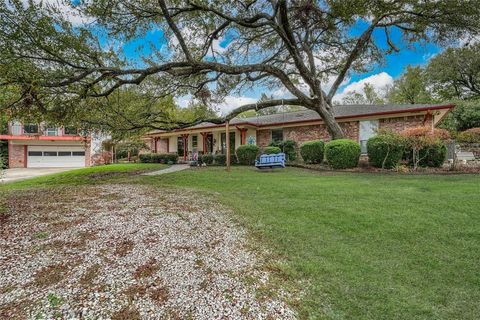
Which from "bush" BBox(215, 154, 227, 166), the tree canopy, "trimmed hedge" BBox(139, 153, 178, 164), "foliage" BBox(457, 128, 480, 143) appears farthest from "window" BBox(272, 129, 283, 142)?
"foliage" BBox(457, 128, 480, 143)

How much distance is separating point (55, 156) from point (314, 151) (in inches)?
1107

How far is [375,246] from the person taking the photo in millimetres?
3709

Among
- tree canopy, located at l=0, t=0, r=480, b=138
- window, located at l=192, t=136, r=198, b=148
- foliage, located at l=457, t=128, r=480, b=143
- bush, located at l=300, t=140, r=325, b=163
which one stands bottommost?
bush, located at l=300, t=140, r=325, b=163

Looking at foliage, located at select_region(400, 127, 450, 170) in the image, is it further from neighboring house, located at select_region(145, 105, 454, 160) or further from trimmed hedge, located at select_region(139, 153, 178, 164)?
trimmed hedge, located at select_region(139, 153, 178, 164)

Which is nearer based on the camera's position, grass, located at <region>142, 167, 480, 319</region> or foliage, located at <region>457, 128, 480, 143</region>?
grass, located at <region>142, 167, 480, 319</region>

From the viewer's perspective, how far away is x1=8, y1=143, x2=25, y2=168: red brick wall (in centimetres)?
2688

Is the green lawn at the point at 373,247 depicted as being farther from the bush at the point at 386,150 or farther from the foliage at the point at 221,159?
the foliage at the point at 221,159

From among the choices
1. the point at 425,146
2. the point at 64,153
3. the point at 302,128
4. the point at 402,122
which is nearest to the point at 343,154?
the point at 425,146

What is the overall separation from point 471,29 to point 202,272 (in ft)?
44.0

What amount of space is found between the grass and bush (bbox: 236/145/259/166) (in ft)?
27.3

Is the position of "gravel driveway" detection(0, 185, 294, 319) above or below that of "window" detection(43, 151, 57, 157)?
below

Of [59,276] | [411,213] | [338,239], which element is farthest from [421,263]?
[59,276]

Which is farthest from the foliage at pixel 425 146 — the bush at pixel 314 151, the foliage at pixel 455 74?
the foliage at pixel 455 74

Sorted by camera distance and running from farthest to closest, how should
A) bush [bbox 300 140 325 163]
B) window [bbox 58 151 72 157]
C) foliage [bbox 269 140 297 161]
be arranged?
window [bbox 58 151 72 157], foliage [bbox 269 140 297 161], bush [bbox 300 140 325 163]
